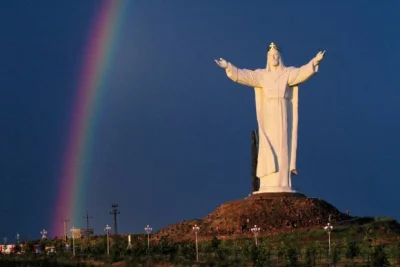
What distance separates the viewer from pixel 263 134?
171 feet

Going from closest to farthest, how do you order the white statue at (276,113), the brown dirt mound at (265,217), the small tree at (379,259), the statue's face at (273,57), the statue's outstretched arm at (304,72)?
the small tree at (379,259)
the brown dirt mound at (265,217)
the statue's outstretched arm at (304,72)
the white statue at (276,113)
the statue's face at (273,57)

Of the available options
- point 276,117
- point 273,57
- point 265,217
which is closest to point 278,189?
point 265,217

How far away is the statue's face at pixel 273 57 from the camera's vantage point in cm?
5181

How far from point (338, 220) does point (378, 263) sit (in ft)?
58.1

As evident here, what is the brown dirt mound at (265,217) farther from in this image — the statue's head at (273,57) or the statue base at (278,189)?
the statue's head at (273,57)

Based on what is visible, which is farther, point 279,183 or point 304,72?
point 279,183

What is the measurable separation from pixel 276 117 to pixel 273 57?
3946 millimetres

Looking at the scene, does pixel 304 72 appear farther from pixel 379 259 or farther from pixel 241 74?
pixel 379 259

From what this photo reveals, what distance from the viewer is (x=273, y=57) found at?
51.8m

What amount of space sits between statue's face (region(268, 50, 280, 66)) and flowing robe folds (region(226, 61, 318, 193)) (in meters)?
0.63

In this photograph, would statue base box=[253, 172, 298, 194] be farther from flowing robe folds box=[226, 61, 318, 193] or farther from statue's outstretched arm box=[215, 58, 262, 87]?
statue's outstretched arm box=[215, 58, 262, 87]

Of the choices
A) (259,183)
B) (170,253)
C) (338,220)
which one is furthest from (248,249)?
(259,183)

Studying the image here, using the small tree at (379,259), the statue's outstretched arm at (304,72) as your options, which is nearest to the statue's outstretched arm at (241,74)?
the statue's outstretched arm at (304,72)

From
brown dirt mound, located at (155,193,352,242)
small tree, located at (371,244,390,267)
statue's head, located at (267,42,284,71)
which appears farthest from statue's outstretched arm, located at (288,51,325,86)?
small tree, located at (371,244,390,267)
